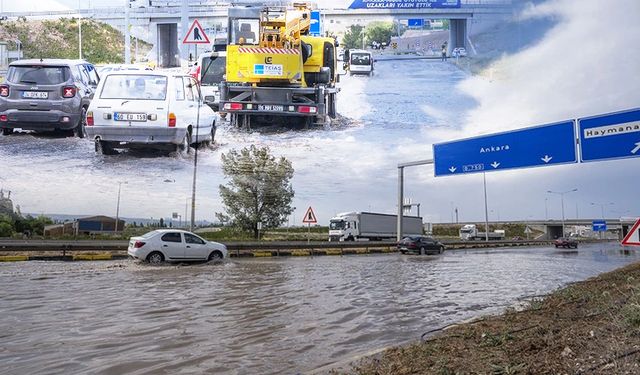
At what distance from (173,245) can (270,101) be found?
611 centimetres

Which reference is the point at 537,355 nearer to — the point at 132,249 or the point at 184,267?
the point at 184,267

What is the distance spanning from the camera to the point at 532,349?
5047 millimetres

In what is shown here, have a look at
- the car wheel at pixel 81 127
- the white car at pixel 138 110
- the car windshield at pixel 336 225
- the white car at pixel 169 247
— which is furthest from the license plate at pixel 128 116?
the car windshield at pixel 336 225

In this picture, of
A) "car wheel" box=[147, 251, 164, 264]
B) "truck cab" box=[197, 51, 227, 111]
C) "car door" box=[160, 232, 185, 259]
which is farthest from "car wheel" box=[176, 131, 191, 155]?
"car wheel" box=[147, 251, 164, 264]

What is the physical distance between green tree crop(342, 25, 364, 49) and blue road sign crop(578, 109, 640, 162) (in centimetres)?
905

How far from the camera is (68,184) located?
20766 mm

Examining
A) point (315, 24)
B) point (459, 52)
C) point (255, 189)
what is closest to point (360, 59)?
point (315, 24)

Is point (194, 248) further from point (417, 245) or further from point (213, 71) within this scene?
point (417, 245)

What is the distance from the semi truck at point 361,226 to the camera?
136 ft

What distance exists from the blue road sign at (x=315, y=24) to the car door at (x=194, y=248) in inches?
338

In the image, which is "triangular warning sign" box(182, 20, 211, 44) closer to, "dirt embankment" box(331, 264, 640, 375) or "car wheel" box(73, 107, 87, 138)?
"car wheel" box(73, 107, 87, 138)

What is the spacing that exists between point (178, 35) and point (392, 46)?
890 centimetres

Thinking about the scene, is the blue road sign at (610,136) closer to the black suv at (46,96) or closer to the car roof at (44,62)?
the black suv at (46,96)

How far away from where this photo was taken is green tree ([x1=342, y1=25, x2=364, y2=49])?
2175 cm
